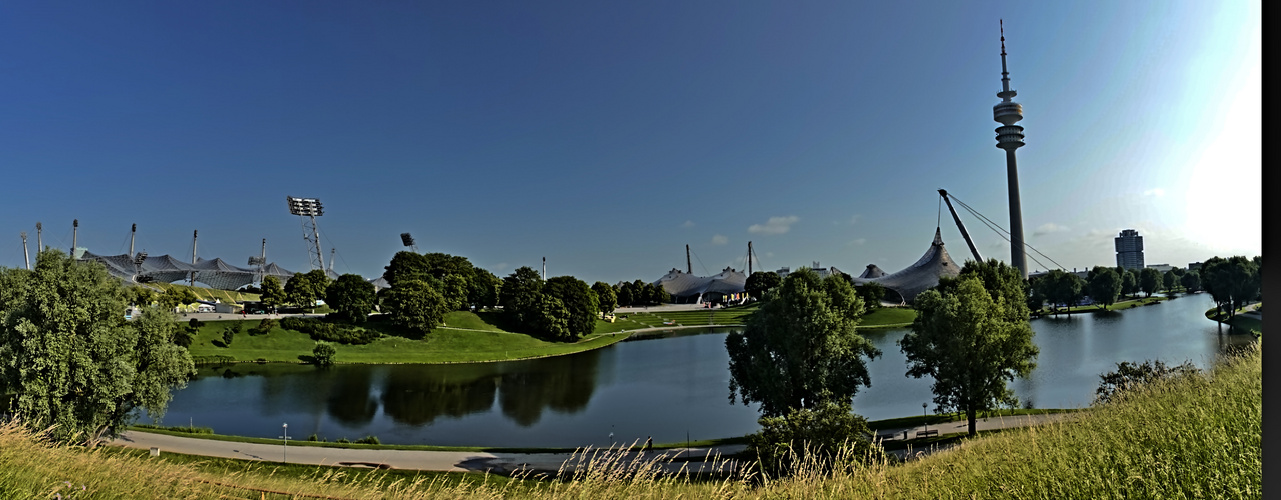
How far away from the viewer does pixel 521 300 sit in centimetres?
6869

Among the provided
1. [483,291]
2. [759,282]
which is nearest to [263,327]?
[483,291]

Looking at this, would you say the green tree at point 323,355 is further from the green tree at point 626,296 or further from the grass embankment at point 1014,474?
the green tree at point 626,296

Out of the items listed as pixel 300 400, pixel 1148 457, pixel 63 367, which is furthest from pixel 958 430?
pixel 300 400

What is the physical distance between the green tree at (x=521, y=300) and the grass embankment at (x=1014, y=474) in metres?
60.8

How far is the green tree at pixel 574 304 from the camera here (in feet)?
225

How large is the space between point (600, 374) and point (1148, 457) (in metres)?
44.1

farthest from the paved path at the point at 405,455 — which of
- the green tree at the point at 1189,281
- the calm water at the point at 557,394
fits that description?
the green tree at the point at 1189,281

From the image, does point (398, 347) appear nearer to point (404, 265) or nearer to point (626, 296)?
point (404, 265)

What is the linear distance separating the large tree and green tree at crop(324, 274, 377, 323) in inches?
1850

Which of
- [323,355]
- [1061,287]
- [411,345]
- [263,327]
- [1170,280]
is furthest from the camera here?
[1170,280]

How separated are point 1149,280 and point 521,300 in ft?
308

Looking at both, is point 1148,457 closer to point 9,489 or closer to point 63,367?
point 9,489

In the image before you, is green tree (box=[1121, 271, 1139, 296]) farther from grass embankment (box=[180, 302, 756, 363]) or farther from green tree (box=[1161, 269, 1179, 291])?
grass embankment (box=[180, 302, 756, 363])

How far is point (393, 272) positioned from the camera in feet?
255
